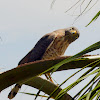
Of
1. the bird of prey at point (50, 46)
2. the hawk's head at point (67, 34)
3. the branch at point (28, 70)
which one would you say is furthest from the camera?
the hawk's head at point (67, 34)

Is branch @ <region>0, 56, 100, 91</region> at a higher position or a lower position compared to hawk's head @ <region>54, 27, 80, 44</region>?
lower

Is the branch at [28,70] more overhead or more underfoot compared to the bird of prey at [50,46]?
more underfoot

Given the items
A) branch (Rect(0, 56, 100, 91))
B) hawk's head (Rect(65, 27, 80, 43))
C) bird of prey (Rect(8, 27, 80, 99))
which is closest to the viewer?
branch (Rect(0, 56, 100, 91))

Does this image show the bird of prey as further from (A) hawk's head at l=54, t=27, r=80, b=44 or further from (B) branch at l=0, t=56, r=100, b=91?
(B) branch at l=0, t=56, r=100, b=91

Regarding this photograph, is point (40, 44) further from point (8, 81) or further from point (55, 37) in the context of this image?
point (8, 81)

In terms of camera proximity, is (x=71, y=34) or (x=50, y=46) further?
(x=71, y=34)

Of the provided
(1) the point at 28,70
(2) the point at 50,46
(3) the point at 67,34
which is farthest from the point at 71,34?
(1) the point at 28,70

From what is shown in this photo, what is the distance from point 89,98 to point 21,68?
1049mm

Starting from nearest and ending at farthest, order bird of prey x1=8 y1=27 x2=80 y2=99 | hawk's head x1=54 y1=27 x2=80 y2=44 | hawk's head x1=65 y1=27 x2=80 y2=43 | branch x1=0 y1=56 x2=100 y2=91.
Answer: branch x1=0 y1=56 x2=100 y2=91
bird of prey x1=8 y1=27 x2=80 y2=99
hawk's head x1=54 y1=27 x2=80 y2=44
hawk's head x1=65 y1=27 x2=80 y2=43

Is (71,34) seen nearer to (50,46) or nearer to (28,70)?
(50,46)

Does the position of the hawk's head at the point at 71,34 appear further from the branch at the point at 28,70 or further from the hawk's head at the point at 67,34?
the branch at the point at 28,70

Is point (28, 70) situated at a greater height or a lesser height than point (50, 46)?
lesser

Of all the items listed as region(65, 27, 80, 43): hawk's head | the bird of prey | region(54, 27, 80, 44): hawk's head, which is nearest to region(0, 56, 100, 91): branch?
the bird of prey

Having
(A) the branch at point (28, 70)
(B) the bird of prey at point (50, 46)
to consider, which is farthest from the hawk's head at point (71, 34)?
(A) the branch at point (28, 70)
